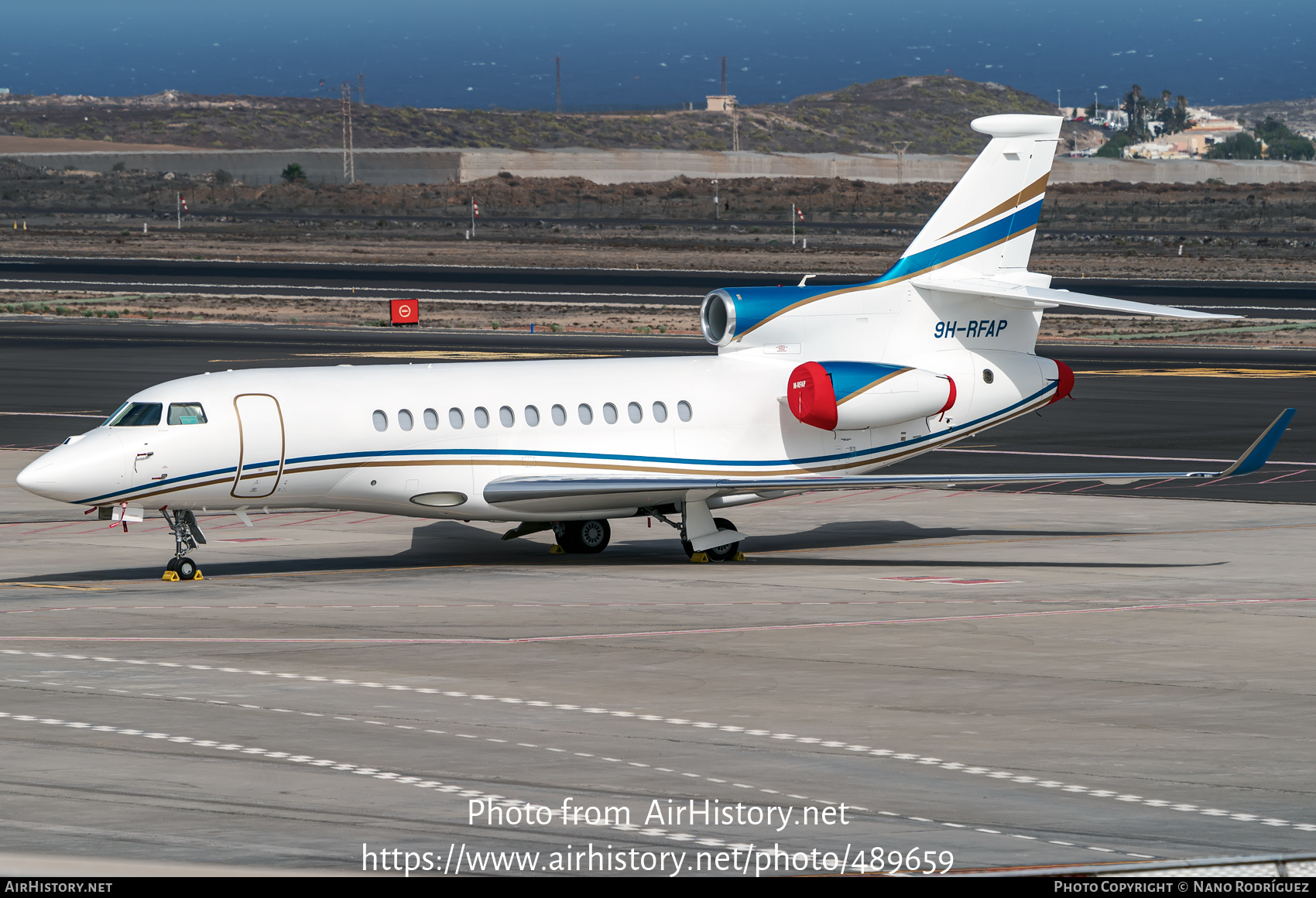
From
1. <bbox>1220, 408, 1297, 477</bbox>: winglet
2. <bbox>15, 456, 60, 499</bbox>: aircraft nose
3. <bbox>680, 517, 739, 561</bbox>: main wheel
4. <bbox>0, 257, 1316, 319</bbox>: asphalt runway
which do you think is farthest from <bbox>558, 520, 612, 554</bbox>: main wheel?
<bbox>0, 257, 1316, 319</bbox>: asphalt runway

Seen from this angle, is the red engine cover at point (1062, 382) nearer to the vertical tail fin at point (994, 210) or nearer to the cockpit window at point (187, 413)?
the vertical tail fin at point (994, 210)

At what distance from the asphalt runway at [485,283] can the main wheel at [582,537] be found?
4682 cm

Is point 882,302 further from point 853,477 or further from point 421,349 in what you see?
point 421,349

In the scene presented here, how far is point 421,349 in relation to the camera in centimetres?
6256

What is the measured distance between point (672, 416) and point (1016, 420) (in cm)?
2030

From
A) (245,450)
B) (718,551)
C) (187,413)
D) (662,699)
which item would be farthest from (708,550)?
(662,699)

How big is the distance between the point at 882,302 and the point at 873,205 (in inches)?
5160

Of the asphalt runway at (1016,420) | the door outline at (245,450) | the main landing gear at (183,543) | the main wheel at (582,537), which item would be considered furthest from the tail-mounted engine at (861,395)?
the main landing gear at (183,543)

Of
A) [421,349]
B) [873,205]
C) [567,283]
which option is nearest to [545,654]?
[421,349]

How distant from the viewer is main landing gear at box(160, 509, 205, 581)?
27.5 metres

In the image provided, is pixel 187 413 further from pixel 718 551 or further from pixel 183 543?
pixel 718 551

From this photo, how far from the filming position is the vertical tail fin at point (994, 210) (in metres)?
31.4

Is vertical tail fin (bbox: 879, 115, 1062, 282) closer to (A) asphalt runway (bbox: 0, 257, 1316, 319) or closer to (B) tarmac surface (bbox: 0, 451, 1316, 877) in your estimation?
(B) tarmac surface (bbox: 0, 451, 1316, 877)

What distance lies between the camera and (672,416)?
2966cm
